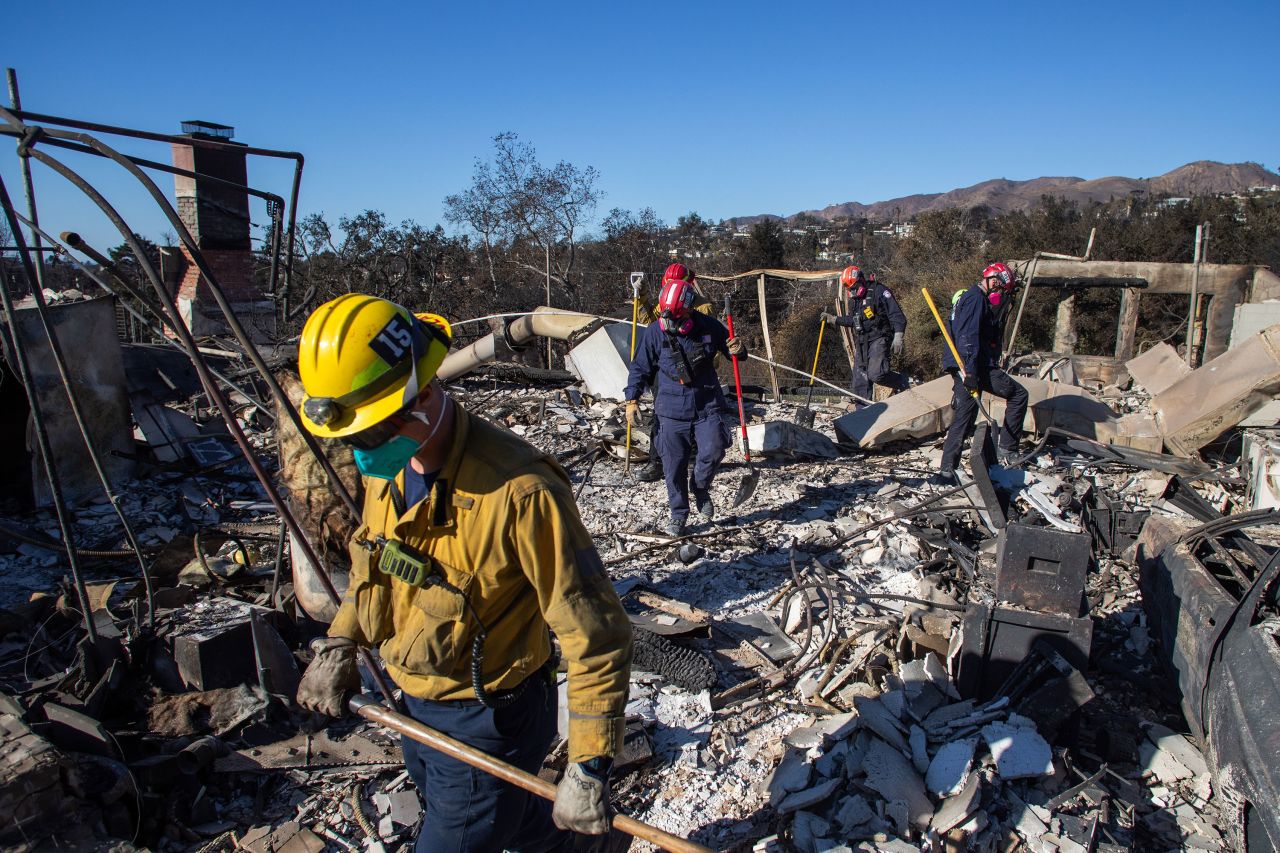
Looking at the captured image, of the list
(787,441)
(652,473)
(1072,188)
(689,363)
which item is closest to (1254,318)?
(787,441)

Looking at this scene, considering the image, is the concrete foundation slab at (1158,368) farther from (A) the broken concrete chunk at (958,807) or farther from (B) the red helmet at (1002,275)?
(A) the broken concrete chunk at (958,807)

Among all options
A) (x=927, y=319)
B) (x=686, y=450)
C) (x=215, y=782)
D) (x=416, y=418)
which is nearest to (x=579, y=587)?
(x=416, y=418)

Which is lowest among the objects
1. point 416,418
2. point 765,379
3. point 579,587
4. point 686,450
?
point 765,379

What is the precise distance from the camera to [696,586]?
16.7 ft

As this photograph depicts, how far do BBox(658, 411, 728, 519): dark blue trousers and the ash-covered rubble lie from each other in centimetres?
39

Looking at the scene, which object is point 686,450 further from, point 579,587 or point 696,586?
point 579,587

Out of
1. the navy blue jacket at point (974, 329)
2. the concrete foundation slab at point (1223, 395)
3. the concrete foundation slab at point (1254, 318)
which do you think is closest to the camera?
the navy blue jacket at point (974, 329)

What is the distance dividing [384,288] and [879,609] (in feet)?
46.3

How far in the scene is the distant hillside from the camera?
66.9m

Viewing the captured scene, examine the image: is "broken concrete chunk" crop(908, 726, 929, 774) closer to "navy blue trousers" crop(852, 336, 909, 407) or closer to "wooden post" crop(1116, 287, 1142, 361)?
"navy blue trousers" crop(852, 336, 909, 407)

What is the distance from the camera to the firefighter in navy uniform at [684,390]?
5.70 m

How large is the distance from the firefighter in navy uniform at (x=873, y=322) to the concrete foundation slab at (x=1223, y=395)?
9.42 feet

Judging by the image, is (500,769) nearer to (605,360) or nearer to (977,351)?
(977,351)

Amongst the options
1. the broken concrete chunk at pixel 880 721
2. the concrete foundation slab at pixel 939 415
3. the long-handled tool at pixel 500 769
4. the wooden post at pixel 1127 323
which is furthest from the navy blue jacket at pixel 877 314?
the long-handled tool at pixel 500 769
